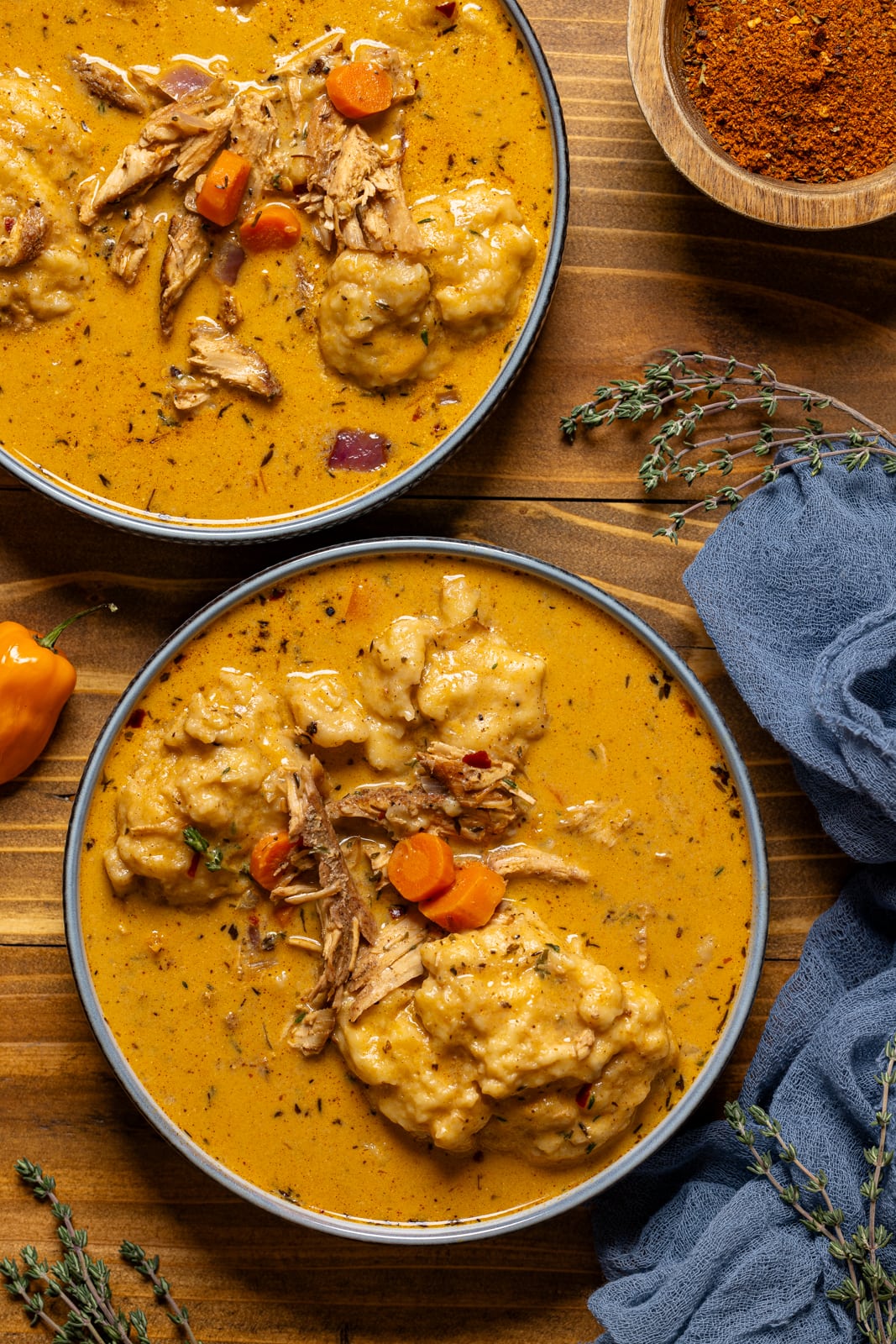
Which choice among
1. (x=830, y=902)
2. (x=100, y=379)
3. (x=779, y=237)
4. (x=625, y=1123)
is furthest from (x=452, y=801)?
(x=779, y=237)

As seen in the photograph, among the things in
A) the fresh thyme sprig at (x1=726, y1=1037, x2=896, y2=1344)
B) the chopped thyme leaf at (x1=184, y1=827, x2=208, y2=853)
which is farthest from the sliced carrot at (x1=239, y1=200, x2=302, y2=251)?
the fresh thyme sprig at (x1=726, y1=1037, x2=896, y2=1344)

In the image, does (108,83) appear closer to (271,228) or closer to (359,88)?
(271,228)

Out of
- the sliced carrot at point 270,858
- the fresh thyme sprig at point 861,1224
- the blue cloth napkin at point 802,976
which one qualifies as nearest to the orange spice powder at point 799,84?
the blue cloth napkin at point 802,976

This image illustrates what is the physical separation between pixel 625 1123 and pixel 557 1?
2.94m

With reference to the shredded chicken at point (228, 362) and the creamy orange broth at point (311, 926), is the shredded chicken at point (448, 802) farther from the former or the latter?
the shredded chicken at point (228, 362)

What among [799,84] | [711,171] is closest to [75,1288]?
[711,171]

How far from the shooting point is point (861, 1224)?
2600 millimetres

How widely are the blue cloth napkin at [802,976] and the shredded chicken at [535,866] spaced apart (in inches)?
24.4

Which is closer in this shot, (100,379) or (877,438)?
(100,379)

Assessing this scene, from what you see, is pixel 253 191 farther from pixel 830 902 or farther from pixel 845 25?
pixel 830 902

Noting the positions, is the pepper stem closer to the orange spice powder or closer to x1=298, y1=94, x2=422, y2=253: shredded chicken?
x1=298, y1=94, x2=422, y2=253: shredded chicken

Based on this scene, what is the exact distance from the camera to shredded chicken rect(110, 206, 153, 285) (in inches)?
103

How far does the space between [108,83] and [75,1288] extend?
3.06m

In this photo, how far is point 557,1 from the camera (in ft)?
9.48
